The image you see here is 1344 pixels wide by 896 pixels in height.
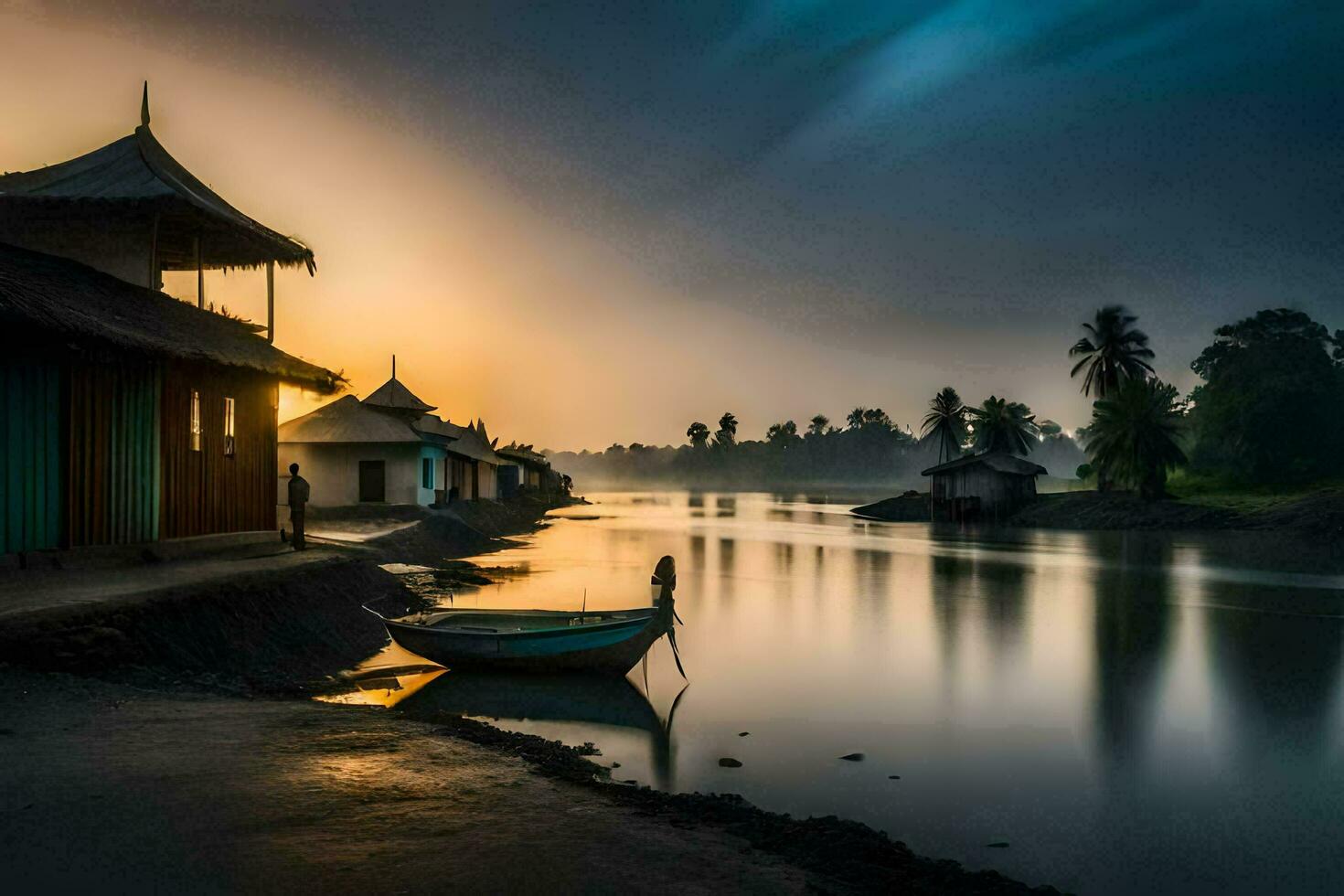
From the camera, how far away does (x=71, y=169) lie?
18000 mm

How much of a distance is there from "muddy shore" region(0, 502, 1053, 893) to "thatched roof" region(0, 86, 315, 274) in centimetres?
992

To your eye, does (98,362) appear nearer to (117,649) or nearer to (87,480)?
(87,480)

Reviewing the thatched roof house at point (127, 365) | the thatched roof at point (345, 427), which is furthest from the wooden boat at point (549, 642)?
the thatched roof at point (345, 427)

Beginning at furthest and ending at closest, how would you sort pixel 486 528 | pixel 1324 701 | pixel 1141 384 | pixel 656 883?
pixel 1141 384 → pixel 486 528 → pixel 1324 701 → pixel 656 883

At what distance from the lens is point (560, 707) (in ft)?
38.1

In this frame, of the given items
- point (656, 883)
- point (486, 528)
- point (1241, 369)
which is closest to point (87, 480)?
point (656, 883)

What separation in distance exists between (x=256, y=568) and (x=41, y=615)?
4.89 m

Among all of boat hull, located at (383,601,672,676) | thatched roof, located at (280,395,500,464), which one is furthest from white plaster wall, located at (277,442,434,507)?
boat hull, located at (383,601,672,676)

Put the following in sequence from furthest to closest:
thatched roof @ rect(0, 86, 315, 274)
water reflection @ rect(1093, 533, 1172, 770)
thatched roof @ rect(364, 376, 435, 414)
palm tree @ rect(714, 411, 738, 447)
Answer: palm tree @ rect(714, 411, 738, 447)
thatched roof @ rect(364, 376, 435, 414)
thatched roof @ rect(0, 86, 315, 274)
water reflection @ rect(1093, 533, 1172, 770)

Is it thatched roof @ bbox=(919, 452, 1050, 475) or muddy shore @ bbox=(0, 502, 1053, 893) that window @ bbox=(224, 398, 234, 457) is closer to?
muddy shore @ bbox=(0, 502, 1053, 893)

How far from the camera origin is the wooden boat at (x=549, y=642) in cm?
1255

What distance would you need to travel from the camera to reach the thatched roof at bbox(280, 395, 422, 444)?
113 feet

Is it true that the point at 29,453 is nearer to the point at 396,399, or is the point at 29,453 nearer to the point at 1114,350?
the point at 396,399

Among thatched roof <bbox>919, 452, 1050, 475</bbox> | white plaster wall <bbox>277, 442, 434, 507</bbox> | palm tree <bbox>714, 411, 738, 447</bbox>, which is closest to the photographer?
white plaster wall <bbox>277, 442, 434, 507</bbox>
